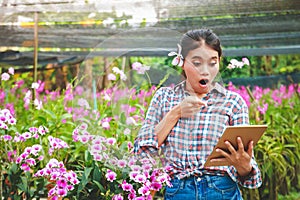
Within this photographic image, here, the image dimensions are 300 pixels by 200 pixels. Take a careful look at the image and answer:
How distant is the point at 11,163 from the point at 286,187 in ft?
6.86

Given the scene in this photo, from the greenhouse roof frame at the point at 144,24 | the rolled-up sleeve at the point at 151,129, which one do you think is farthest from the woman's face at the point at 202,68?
the greenhouse roof frame at the point at 144,24

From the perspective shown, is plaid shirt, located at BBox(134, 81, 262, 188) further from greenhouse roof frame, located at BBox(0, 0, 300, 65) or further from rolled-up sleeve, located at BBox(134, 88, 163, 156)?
greenhouse roof frame, located at BBox(0, 0, 300, 65)

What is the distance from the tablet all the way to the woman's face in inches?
7.7

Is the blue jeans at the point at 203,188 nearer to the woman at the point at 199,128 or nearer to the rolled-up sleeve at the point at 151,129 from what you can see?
the woman at the point at 199,128

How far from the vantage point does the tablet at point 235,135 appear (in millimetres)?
1731

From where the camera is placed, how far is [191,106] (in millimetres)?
1847

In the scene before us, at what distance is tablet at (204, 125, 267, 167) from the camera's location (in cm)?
173

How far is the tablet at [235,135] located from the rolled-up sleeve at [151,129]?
207 millimetres

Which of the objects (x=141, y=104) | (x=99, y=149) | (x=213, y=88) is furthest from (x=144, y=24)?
(x=213, y=88)

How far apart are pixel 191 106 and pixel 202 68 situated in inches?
5.3

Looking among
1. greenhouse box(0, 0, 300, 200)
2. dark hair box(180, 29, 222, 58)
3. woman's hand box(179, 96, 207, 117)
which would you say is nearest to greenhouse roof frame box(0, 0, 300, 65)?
greenhouse box(0, 0, 300, 200)

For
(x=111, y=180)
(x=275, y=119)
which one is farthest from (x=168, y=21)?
(x=275, y=119)

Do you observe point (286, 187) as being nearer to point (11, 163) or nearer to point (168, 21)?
point (168, 21)

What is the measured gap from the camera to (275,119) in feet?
13.7
